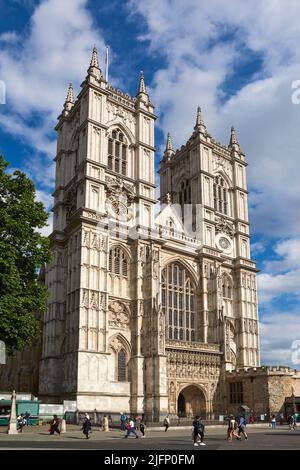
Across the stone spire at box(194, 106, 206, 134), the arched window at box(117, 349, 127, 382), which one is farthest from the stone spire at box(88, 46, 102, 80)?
the arched window at box(117, 349, 127, 382)

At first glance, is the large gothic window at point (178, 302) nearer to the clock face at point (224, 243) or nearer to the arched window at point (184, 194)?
the clock face at point (224, 243)

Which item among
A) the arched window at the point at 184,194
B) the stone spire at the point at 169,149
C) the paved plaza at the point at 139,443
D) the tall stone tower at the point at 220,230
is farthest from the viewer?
the stone spire at the point at 169,149

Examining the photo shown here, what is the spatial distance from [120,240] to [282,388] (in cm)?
1921

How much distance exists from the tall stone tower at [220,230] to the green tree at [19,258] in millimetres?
24201

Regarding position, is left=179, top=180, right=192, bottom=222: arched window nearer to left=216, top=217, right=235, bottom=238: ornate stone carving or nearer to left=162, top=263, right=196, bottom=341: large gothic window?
left=216, top=217, right=235, bottom=238: ornate stone carving

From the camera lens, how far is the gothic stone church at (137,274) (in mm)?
43062

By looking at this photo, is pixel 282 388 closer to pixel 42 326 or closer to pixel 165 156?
pixel 42 326

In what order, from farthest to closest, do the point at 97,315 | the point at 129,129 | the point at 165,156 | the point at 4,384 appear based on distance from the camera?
the point at 165,156, the point at 4,384, the point at 129,129, the point at 97,315

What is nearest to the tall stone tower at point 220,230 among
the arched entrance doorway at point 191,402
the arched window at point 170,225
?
the arched window at point 170,225

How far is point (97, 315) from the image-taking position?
42.9m

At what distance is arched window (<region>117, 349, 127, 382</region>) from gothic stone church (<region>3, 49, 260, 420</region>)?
90mm

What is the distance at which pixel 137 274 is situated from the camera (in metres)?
46.7

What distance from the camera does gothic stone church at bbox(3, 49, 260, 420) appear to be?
141 ft
